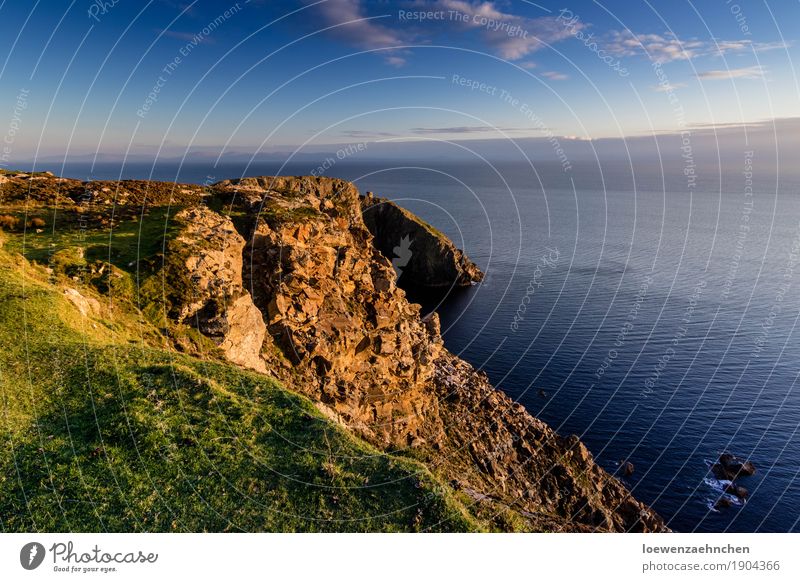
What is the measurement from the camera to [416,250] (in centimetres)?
17475

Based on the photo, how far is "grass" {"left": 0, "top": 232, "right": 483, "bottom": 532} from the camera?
1862 cm

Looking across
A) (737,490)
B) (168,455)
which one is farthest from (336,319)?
(737,490)

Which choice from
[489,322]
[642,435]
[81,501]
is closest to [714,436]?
[642,435]

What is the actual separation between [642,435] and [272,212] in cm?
6610

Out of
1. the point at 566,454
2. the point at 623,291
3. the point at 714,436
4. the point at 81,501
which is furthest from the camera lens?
the point at 623,291

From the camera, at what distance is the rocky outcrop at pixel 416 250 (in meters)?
166

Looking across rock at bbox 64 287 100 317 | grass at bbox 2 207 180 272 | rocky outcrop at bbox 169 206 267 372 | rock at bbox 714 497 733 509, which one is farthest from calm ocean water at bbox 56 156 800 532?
rock at bbox 64 287 100 317

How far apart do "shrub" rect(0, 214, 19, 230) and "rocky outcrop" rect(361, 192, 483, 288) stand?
130005 millimetres

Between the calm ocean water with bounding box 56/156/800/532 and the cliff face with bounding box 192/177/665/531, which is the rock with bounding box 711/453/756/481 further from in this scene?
the cliff face with bounding box 192/177/665/531

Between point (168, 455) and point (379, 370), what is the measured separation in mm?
36425

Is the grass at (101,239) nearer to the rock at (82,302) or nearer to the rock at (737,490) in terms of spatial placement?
the rock at (82,302)

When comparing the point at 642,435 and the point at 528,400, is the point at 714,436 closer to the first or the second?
the point at 642,435

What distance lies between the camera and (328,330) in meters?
50.1

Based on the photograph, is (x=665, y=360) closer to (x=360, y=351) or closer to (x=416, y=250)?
(x=360, y=351)
